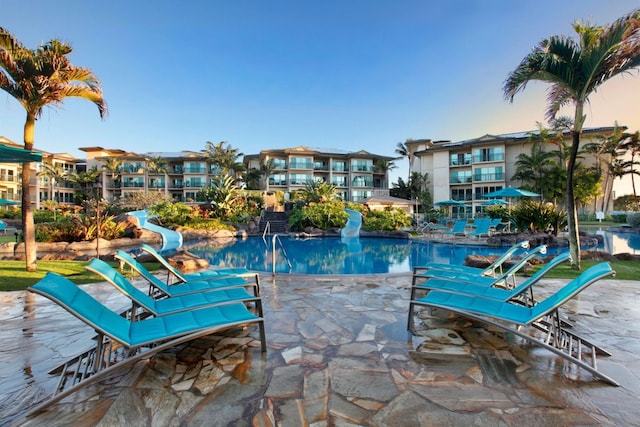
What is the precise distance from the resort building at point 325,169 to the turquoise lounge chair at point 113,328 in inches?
1430

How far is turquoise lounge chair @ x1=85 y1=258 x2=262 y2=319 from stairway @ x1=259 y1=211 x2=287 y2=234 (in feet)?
63.9

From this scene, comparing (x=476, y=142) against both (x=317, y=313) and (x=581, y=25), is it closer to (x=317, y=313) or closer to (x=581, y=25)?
(x=581, y=25)

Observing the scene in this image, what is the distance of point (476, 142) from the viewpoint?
109 ft

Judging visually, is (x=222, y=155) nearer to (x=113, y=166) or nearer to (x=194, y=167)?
(x=194, y=167)

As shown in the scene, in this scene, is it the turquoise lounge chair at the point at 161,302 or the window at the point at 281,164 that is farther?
the window at the point at 281,164

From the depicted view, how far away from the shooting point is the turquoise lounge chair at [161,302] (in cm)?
289

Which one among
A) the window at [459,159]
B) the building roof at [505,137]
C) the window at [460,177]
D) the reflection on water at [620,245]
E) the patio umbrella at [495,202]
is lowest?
the reflection on water at [620,245]

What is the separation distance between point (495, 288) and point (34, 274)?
8.43 metres

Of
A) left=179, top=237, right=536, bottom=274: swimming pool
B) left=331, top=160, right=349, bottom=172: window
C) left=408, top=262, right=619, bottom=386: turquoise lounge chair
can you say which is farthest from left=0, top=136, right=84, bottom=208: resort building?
left=408, top=262, right=619, bottom=386: turquoise lounge chair

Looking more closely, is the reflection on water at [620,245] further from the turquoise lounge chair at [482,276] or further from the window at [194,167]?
the window at [194,167]

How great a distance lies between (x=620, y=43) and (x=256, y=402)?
25.3ft

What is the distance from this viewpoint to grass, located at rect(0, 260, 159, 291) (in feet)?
18.1

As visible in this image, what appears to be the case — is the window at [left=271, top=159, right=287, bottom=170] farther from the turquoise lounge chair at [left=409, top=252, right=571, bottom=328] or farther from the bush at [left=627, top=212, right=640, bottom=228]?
the turquoise lounge chair at [left=409, top=252, right=571, bottom=328]

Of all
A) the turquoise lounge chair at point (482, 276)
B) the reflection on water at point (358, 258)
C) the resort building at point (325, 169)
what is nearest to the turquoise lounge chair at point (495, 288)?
Answer: the turquoise lounge chair at point (482, 276)
